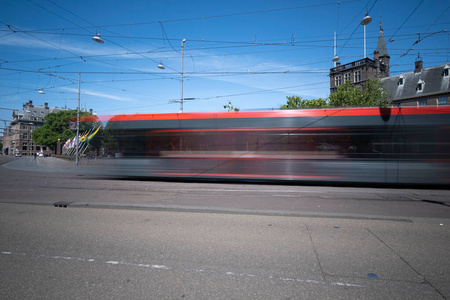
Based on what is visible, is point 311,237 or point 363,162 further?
point 363,162

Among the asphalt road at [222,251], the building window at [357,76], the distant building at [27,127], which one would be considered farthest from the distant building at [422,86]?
the distant building at [27,127]

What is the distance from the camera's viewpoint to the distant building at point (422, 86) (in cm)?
4041

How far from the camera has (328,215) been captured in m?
5.69

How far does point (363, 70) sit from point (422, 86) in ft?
39.2

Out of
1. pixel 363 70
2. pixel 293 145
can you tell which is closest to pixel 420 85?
pixel 363 70

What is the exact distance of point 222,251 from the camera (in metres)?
3.70

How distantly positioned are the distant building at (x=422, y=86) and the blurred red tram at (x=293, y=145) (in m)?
36.8

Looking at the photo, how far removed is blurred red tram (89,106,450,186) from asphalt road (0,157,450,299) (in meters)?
3.79

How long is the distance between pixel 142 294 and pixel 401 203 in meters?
7.59

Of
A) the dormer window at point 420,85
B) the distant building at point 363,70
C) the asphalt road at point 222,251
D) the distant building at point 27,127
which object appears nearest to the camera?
the asphalt road at point 222,251

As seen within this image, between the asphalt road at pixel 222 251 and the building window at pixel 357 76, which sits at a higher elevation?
the building window at pixel 357 76

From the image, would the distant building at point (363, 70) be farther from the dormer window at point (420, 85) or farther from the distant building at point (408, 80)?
the dormer window at point (420, 85)

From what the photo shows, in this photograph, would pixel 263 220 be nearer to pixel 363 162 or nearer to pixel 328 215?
pixel 328 215

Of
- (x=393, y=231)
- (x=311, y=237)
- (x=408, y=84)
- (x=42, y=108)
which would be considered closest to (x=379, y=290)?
(x=311, y=237)
